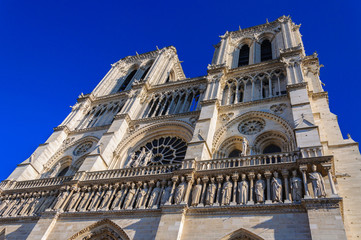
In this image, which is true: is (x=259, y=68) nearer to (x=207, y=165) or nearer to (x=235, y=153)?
(x=235, y=153)

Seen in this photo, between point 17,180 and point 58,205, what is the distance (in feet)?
15.1

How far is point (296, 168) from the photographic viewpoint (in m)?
9.82

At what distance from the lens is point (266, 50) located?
22.0m

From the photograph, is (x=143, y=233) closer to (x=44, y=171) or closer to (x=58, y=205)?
(x=58, y=205)

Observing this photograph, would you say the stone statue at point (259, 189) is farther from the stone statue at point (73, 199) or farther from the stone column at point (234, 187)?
the stone statue at point (73, 199)

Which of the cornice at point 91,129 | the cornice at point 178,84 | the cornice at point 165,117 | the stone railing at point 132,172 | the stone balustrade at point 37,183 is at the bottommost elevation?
the stone balustrade at point 37,183

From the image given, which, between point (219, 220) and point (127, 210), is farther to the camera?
point (127, 210)

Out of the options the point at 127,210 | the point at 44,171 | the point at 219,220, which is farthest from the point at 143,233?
the point at 44,171

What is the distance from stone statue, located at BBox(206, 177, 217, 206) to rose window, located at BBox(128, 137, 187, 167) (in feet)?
13.6

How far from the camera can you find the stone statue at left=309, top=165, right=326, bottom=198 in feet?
28.4

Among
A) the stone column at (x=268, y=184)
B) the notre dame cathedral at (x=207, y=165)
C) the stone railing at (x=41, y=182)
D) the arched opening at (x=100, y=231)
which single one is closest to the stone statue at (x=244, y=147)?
the notre dame cathedral at (x=207, y=165)

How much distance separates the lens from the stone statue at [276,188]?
918 centimetres

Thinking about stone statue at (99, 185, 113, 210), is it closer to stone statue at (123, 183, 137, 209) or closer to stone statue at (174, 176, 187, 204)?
stone statue at (123, 183, 137, 209)

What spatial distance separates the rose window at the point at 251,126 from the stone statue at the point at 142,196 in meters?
5.40
